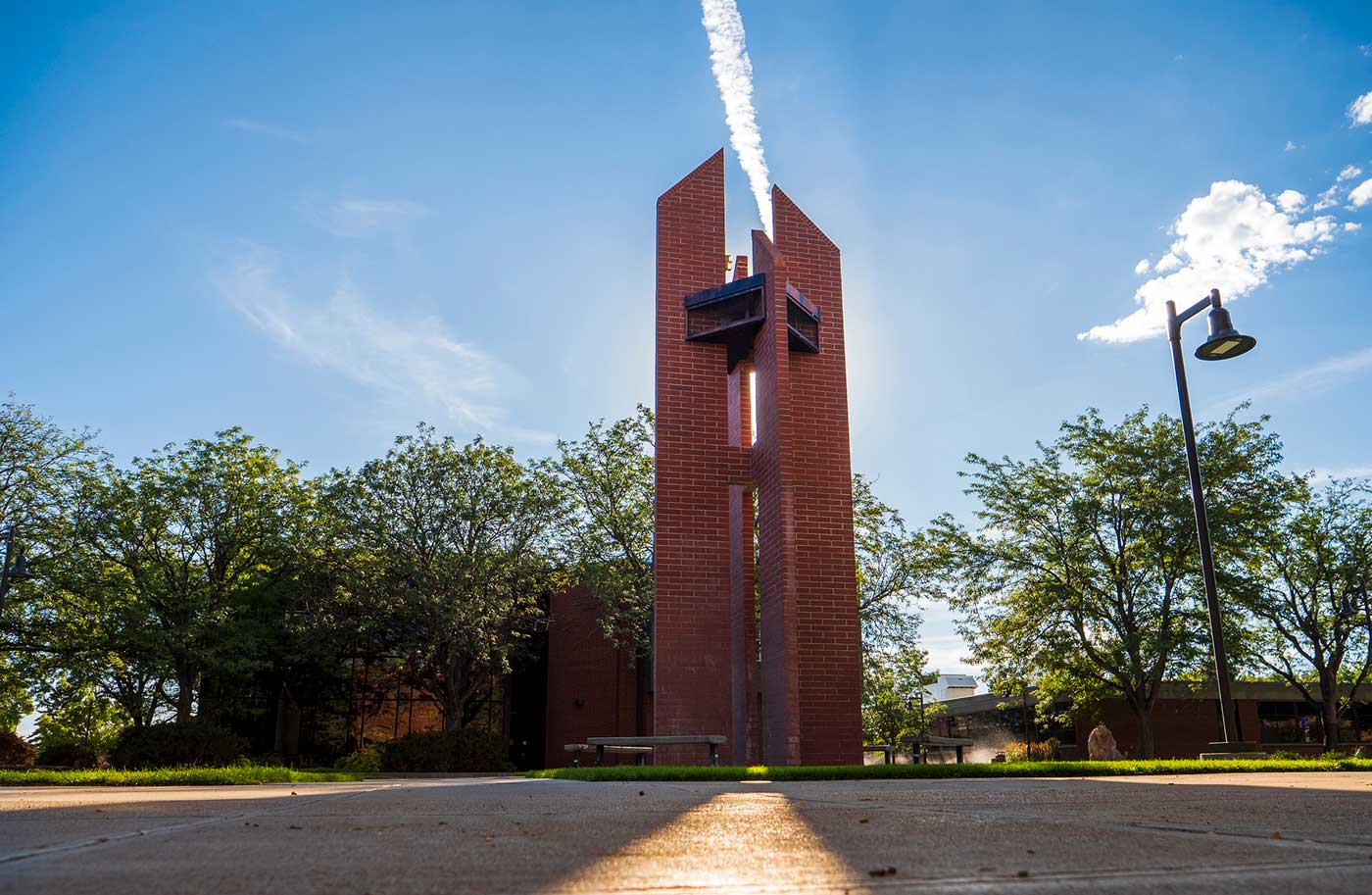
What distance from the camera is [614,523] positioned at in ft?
88.7

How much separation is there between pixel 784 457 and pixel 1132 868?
1139cm

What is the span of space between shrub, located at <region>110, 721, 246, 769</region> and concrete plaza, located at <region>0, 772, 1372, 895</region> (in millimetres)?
17853

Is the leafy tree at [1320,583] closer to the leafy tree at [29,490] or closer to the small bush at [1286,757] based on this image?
the small bush at [1286,757]

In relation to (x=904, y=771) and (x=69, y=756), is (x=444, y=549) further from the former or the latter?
(x=904, y=771)

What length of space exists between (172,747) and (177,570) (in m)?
10.3

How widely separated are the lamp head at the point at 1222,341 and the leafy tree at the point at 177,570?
25221 millimetres

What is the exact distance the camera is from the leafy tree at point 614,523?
2655cm

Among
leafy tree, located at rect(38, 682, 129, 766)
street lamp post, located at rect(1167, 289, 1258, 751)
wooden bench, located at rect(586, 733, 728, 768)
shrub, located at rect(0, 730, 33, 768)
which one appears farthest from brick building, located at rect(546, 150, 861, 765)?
shrub, located at rect(0, 730, 33, 768)

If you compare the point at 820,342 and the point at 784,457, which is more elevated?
the point at 820,342

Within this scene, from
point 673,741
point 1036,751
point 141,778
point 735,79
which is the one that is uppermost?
point 735,79

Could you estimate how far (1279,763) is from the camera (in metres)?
12.4

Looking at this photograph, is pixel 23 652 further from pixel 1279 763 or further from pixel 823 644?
pixel 1279 763

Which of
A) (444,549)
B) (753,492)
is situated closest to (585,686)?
(444,549)

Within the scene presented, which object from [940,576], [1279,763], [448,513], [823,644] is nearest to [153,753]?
[448,513]
